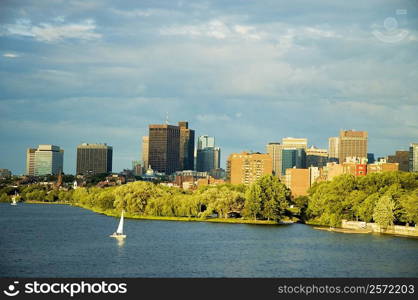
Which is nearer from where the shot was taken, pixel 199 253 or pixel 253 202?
pixel 199 253

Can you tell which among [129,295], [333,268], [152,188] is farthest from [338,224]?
[129,295]

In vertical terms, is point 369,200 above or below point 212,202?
above

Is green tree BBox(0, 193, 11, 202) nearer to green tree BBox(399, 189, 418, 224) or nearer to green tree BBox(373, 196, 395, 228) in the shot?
green tree BBox(373, 196, 395, 228)

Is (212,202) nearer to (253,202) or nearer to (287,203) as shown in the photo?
(253,202)

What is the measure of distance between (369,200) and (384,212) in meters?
5.23

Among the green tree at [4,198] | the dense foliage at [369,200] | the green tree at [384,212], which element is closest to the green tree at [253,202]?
the dense foliage at [369,200]

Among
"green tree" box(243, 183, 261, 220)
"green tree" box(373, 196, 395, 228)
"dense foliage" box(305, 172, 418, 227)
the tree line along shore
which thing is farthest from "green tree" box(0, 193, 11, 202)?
"green tree" box(373, 196, 395, 228)

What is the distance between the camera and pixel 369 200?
93.8m

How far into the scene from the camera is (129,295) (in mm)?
37562

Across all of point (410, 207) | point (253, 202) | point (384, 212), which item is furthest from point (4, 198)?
point (410, 207)

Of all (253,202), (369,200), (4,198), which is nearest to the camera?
(369,200)

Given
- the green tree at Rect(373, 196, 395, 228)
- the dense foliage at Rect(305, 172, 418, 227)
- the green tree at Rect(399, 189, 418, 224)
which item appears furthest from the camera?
the dense foliage at Rect(305, 172, 418, 227)

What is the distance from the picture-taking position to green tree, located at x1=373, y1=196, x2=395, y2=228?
88062 millimetres

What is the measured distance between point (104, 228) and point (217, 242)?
22.9 m
